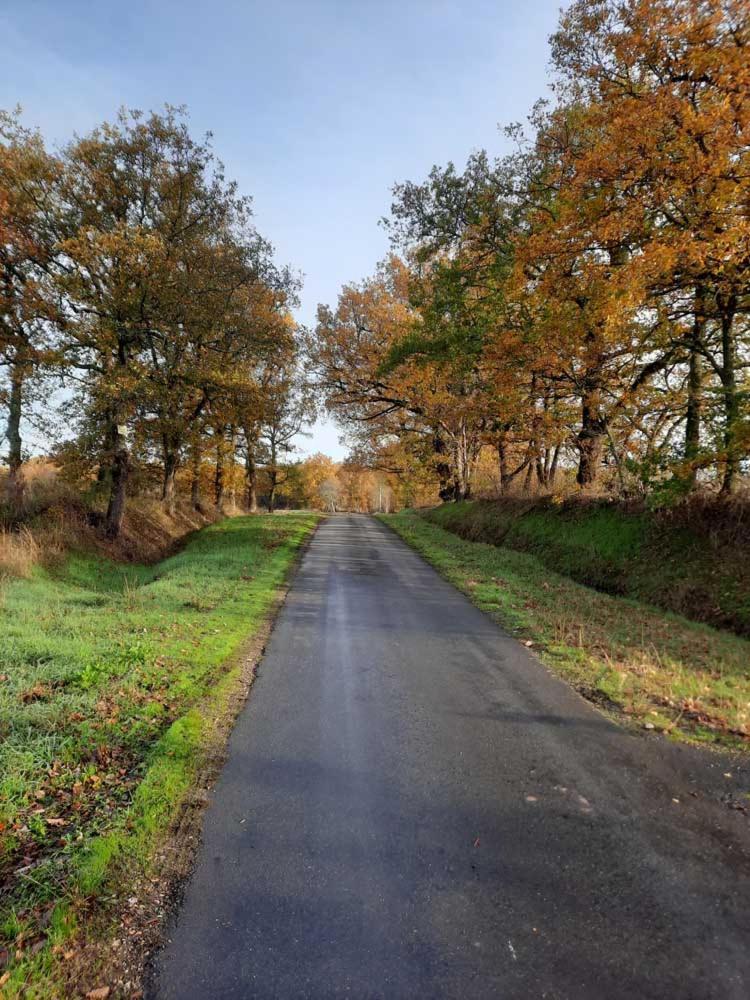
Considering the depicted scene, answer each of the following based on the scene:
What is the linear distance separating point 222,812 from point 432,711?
7.48ft

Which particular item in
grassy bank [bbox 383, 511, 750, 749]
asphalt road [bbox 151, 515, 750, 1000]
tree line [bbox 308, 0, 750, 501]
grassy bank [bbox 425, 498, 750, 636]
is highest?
tree line [bbox 308, 0, 750, 501]

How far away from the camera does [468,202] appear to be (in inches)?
557

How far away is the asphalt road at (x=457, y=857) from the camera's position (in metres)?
2.31

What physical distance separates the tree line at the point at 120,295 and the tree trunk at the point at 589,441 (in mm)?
9920

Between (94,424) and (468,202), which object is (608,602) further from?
(94,424)

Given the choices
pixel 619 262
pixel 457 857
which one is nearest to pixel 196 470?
pixel 619 262

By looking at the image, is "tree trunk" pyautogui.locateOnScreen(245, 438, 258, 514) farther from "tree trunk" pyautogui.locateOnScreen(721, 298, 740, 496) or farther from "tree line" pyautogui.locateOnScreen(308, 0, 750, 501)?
"tree trunk" pyautogui.locateOnScreen(721, 298, 740, 496)

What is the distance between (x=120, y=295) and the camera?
1319 cm

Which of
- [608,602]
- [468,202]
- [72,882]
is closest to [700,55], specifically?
[468,202]

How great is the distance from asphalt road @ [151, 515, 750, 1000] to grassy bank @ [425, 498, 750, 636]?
17.1ft

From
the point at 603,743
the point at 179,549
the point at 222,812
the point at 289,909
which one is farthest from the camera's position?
the point at 179,549

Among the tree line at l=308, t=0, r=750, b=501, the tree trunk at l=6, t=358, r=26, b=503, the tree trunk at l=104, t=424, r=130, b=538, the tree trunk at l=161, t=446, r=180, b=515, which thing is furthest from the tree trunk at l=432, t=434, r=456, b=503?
the tree trunk at l=6, t=358, r=26, b=503

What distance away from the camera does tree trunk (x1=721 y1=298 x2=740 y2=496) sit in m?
8.59

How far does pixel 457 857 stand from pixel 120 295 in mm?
15131
